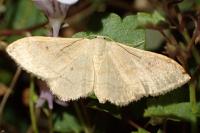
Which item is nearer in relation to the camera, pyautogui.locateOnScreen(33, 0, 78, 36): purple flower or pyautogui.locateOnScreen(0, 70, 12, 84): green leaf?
pyautogui.locateOnScreen(33, 0, 78, 36): purple flower

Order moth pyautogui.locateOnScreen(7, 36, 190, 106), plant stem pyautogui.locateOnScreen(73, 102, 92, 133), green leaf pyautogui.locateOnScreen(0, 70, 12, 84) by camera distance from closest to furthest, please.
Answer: moth pyautogui.locateOnScreen(7, 36, 190, 106)
plant stem pyautogui.locateOnScreen(73, 102, 92, 133)
green leaf pyautogui.locateOnScreen(0, 70, 12, 84)

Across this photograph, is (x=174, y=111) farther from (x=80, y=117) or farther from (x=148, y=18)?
(x=80, y=117)

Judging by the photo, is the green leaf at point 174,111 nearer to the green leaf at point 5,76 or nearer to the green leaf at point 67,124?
the green leaf at point 67,124

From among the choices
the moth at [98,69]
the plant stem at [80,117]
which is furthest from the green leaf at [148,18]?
the plant stem at [80,117]

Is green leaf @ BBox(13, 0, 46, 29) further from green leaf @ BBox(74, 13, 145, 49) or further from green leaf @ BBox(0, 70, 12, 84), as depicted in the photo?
green leaf @ BBox(74, 13, 145, 49)

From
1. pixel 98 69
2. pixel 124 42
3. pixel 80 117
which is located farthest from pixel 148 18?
pixel 80 117

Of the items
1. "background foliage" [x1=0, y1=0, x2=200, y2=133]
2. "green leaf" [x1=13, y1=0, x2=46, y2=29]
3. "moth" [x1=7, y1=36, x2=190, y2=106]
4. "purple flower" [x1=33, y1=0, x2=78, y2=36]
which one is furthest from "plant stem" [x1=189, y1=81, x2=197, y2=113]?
"green leaf" [x1=13, y1=0, x2=46, y2=29]

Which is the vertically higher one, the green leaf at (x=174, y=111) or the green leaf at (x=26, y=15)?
the green leaf at (x=174, y=111)
